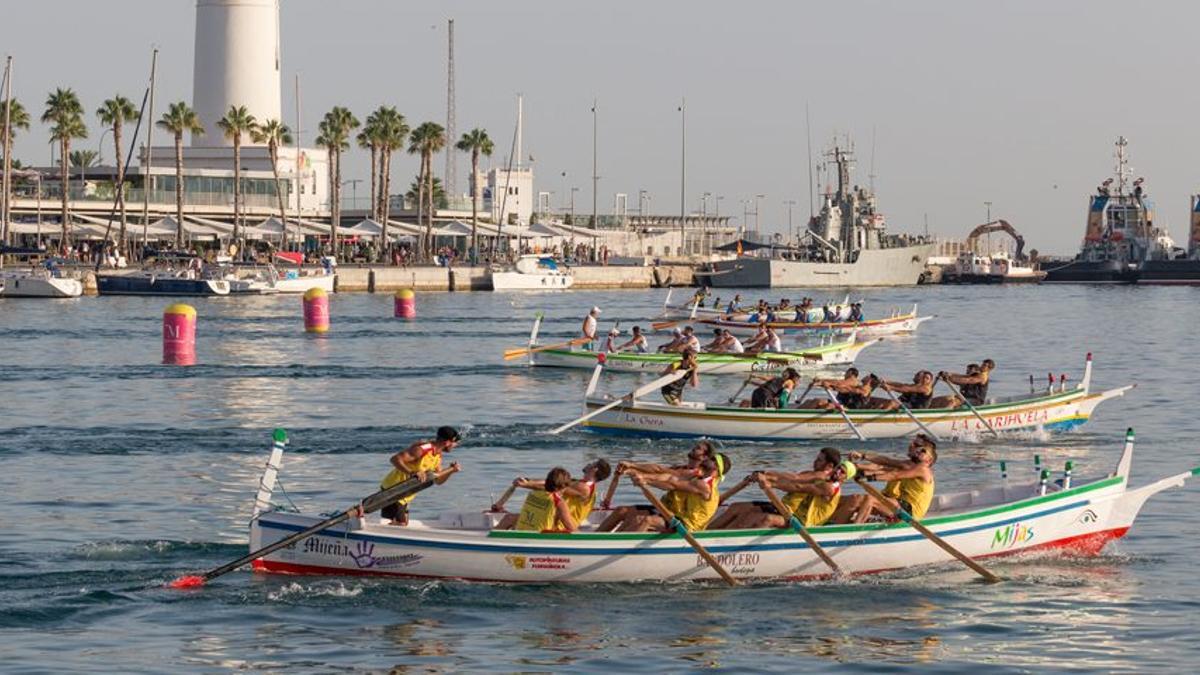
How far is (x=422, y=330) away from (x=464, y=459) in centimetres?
4625

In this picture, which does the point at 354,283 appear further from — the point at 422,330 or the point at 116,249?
the point at 422,330

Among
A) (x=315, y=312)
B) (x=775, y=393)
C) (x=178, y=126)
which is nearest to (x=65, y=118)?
(x=178, y=126)

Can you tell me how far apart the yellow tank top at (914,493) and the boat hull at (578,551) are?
0.31m

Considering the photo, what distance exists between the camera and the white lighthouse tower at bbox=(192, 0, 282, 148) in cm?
14512

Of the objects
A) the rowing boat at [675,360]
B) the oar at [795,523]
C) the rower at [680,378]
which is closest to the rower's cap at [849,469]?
the oar at [795,523]

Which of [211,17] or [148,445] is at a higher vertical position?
→ [211,17]

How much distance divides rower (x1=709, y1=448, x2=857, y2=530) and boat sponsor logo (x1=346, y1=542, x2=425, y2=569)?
388 centimetres

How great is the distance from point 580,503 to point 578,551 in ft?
2.08

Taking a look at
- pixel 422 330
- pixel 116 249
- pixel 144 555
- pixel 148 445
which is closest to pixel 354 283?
pixel 116 249

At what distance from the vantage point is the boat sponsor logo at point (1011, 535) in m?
25.6

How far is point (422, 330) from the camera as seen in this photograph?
83.2 meters

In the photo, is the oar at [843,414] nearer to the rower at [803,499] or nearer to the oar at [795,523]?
the rower at [803,499]

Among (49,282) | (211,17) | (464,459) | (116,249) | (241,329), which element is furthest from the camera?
(211,17)

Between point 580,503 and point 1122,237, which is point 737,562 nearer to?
point 580,503
